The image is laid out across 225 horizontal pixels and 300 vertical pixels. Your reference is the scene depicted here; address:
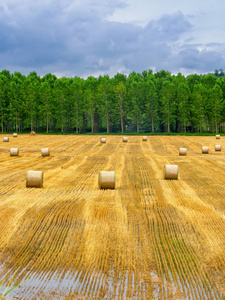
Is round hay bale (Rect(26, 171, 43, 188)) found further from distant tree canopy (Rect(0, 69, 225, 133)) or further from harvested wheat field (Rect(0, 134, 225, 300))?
distant tree canopy (Rect(0, 69, 225, 133))

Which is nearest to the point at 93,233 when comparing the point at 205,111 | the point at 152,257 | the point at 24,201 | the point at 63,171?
the point at 152,257

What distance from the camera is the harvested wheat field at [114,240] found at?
5.95 metres

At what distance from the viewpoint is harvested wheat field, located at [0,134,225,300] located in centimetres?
595

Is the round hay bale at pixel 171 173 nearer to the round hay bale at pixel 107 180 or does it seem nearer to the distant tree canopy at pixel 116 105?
the round hay bale at pixel 107 180

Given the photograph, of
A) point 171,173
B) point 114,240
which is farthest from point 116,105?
point 114,240

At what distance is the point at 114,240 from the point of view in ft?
26.0

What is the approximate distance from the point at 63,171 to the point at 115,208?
8.28 m

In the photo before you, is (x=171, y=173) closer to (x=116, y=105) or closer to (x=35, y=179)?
(x=35, y=179)

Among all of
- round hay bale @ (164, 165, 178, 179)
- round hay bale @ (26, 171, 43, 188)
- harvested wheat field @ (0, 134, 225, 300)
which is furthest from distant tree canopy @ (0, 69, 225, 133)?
harvested wheat field @ (0, 134, 225, 300)

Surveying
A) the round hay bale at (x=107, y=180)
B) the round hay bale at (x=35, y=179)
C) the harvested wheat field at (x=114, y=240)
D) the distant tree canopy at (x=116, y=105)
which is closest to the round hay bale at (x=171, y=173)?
the harvested wheat field at (x=114, y=240)

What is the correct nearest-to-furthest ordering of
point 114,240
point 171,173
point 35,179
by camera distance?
point 114,240, point 35,179, point 171,173

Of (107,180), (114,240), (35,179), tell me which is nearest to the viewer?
(114,240)

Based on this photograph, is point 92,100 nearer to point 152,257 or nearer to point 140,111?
point 140,111

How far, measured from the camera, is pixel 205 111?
7931 centimetres
